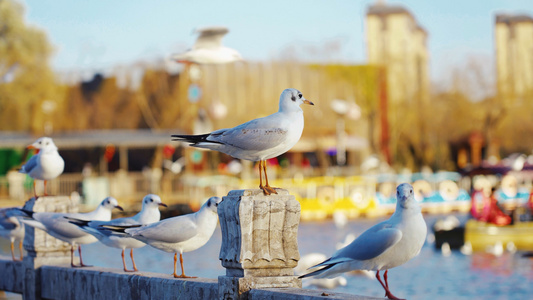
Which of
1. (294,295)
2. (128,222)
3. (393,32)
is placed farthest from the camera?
(393,32)

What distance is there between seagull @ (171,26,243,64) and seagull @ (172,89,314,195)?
360 cm

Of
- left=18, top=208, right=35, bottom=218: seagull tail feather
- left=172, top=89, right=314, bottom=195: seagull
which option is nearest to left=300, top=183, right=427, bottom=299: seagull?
left=172, top=89, right=314, bottom=195: seagull

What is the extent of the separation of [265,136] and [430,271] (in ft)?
61.1

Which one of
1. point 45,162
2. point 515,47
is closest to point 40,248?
point 45,162

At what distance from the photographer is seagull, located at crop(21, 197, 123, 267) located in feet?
30.1

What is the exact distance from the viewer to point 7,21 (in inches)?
1747

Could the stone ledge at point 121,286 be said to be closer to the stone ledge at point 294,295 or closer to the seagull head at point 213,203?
the stone ledge at point 294,295

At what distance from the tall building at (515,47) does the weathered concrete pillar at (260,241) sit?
188 ft

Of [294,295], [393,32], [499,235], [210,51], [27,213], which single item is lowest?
[499,235]

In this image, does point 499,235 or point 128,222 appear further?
point 499,235

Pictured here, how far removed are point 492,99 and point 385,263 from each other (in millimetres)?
49219

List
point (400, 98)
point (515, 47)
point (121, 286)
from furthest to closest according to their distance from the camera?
point (515, 47) < point (400, 98) < point (121, 286)

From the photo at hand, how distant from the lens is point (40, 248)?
10086 millimetres

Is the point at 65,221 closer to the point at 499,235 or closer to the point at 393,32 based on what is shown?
the point at 499,235
